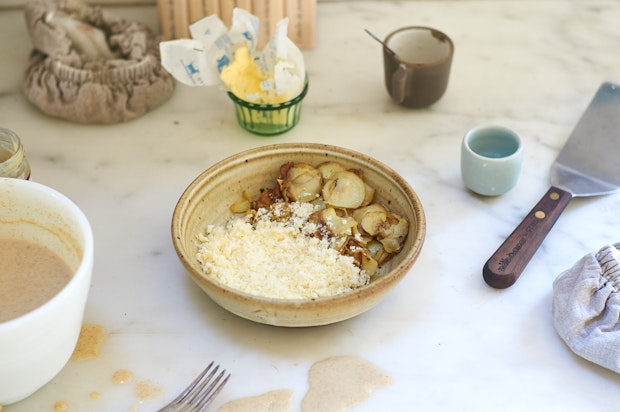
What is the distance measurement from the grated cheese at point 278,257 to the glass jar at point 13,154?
247 mm

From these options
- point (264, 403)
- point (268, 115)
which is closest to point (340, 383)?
point (264, 403)

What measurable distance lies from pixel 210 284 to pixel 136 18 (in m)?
0.72

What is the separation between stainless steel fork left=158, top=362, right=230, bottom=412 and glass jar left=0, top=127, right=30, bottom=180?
358mm

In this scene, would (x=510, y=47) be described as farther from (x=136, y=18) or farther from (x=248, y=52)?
(x=136, y=18)

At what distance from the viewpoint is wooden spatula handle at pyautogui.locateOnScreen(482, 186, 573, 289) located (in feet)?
3.08

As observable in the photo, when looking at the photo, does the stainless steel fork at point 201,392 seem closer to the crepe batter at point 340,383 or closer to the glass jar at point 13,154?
the crepe batter at point 340,383

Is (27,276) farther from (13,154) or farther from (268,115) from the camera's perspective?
(268,115)

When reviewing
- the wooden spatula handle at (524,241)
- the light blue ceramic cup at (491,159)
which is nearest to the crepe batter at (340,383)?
the wooden spatula handle at (524,241)

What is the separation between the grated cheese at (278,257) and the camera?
90cm

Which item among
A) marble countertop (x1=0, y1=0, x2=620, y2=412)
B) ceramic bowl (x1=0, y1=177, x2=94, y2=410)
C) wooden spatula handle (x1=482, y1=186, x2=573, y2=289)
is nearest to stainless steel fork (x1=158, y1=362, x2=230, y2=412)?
marble countertop (x1=0, y1=0, x2=620, y2=412)

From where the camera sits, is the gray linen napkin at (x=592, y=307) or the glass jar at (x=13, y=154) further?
the glass jar at (x=13, y=154)

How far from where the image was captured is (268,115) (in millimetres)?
1155

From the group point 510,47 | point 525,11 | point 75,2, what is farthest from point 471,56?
point 75,2

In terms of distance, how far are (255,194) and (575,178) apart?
45 centimetres
